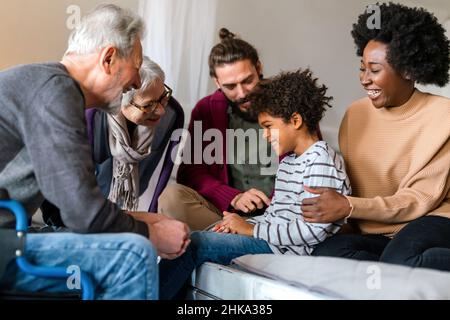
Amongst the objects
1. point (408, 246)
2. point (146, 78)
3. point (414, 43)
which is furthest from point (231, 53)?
point (408, 246)

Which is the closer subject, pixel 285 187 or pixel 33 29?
pixel 285 187

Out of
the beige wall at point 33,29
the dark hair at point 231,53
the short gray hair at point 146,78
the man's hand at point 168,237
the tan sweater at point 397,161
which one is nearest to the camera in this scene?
the man's hand at point 168,237

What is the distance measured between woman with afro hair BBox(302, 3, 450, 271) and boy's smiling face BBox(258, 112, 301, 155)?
0.21 meters

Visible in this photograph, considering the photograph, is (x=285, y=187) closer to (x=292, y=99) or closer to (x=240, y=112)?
(x=292, y=99)

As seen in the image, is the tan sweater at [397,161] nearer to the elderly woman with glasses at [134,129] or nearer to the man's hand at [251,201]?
the man's hand at [251,201]

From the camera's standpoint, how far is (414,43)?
5.28 ft

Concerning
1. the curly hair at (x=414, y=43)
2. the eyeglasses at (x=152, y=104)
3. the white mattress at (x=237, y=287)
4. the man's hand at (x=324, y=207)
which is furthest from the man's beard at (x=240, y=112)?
the white mattress at (x=237, y=287)

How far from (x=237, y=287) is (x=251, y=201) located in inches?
21.9

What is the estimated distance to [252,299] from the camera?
1.08 metres

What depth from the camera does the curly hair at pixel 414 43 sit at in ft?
5.19

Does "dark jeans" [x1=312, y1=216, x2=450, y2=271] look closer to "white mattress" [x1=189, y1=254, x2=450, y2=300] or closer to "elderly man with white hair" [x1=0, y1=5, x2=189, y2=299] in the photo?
"white mattress" [x1=189, y1=254, x2=450, y2=300]

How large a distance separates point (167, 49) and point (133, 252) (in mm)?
1645

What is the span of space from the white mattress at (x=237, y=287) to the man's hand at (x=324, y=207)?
222 millimetres

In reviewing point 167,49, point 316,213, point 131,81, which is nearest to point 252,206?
point 316,213
